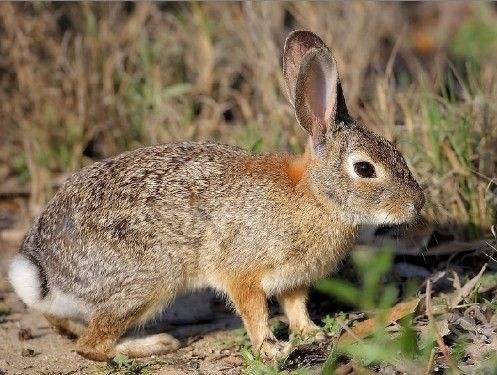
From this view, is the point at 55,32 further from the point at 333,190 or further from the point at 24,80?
the point at 333,190

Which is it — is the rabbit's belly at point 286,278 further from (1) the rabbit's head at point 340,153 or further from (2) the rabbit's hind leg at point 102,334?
(2) the rabbit's hind leg at point 102,334

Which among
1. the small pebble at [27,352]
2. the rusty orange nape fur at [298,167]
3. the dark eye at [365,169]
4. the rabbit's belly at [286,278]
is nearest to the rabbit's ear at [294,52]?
the rusty orange nape fur at [298,167]

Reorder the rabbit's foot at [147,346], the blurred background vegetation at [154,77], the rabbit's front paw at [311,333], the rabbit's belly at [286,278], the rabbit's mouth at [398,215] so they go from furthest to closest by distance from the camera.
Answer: the blurred background vegetation at [154,77], the rabbit's foot at [147,346], the rabbit's front paw at [311,333], the rabbit's belly at [286,278], the rabbit's mouth at [398,215]

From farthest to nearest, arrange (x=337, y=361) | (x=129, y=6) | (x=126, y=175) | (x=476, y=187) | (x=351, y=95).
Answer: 1. (x=129, y=6)
2. (x=351, y=95)
3. (x=476, y=187)
4. (x=126, y=175)
5. (x=337, y=361)

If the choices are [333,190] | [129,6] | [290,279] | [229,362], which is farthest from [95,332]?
[129,6]

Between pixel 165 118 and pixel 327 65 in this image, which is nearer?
pixel 327 65

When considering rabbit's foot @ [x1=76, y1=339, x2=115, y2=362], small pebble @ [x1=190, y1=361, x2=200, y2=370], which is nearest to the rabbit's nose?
small pebble @ [x1=190, y1=361, x2=200, y2=370]

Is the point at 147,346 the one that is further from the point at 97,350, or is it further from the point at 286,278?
the point at 286,278
